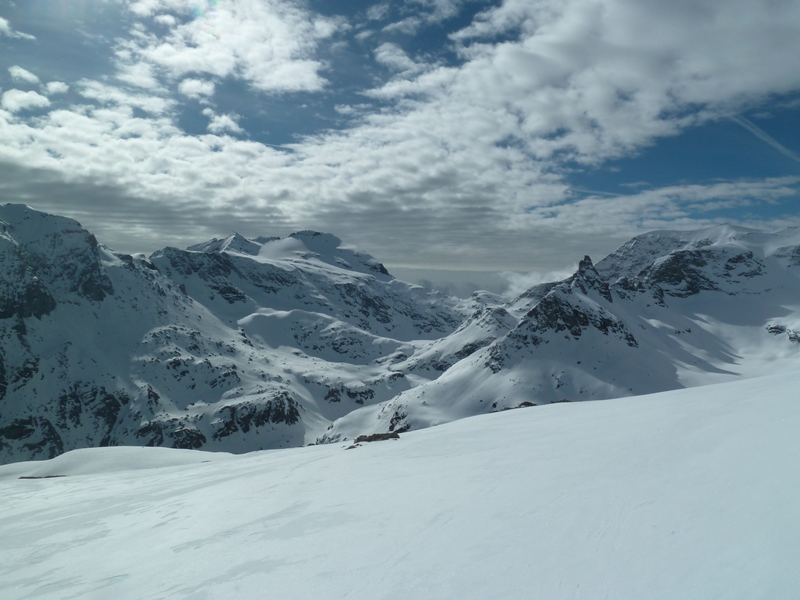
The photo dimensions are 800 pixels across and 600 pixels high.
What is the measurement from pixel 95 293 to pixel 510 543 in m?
234

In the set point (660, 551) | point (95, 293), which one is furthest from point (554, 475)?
point (95, 293)

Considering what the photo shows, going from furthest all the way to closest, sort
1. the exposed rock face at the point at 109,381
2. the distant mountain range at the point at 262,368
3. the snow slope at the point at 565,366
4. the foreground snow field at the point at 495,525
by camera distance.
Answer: the exposed rock face at the point at 109,381 < the distant mountain range at the point at 262,368 < the snow slope at the point at 565,366 < the foreground snow field at the point at 495,525

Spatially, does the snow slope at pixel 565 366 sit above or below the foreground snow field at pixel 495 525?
below

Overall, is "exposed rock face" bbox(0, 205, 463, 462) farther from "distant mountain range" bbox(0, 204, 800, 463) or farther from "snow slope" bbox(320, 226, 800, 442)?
"snow slope" bbox(320, 226, 800, 442)

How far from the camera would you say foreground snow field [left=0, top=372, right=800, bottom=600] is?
465cm

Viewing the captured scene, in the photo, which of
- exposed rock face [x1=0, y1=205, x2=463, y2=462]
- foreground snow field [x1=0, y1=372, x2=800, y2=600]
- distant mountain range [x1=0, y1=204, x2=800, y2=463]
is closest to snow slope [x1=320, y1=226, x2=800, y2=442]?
distant mountain range [x1=0, y1=204, x2=800, y2=463]

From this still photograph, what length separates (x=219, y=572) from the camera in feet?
22.1

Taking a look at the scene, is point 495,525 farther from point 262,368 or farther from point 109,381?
point 262,368

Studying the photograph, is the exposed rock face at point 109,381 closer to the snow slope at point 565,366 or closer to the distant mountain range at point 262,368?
the distant mountain range at point 262,368

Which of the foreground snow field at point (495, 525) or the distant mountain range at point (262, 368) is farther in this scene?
the distant mountain range at point (262, 368)

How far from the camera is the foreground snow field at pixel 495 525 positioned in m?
4.65

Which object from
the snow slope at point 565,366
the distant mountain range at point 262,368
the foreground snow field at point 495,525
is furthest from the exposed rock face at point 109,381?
the foreground snow field at point 495,525

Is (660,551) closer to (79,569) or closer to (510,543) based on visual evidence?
(510,543)

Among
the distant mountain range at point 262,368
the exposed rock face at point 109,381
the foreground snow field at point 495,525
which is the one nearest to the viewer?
the foreground snow field at point 495,525
